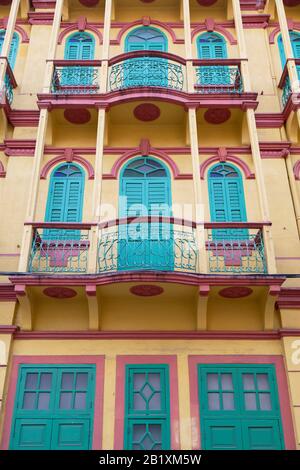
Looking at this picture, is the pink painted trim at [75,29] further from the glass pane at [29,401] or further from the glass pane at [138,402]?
the glass pane at [138,402]

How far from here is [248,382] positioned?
8.52 meters

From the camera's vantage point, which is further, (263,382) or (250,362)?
(250,362)

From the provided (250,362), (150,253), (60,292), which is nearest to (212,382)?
(250,362)

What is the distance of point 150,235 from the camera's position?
8.95 m

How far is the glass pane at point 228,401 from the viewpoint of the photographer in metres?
8.30

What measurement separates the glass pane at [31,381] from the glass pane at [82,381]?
750mm

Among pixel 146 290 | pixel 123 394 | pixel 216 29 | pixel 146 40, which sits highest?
pixel 216 29

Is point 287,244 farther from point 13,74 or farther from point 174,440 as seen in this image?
point 13,74

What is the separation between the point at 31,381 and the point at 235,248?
4.57 m

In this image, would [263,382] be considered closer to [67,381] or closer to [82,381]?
[82,381]

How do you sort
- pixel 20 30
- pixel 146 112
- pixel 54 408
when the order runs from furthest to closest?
pixel 20 30 → pixel 146 112 → pixel 54 408

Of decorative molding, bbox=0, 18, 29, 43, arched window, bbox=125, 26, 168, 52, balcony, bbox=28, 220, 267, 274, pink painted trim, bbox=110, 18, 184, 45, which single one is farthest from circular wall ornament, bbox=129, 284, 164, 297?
decorative molding, bbox=0, 18, 29, 43

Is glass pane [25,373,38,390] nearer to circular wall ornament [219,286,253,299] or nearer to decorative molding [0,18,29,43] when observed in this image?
circular wall ornament [219,286,253,299]

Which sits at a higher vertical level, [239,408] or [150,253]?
[150,253]
